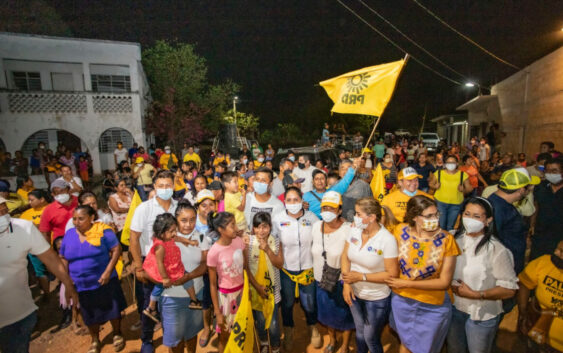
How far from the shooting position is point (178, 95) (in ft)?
76.6

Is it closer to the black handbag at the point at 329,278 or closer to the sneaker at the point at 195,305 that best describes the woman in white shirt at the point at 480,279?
the black handbag at the point at 329,278

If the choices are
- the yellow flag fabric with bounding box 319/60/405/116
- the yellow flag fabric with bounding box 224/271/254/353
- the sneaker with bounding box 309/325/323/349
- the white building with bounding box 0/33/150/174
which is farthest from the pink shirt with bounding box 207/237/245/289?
the white building with bounding box 0/33/150/174

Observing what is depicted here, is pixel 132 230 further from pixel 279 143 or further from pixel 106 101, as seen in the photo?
pixel 279 143

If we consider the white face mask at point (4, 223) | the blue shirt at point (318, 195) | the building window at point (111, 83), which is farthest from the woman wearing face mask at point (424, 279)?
the building window at point (111, 83)

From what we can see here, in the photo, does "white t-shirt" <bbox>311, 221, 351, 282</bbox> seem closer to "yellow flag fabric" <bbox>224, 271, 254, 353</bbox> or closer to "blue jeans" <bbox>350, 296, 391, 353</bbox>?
"blue jeans" <bbox>350, 296, 391, 353</bbox>

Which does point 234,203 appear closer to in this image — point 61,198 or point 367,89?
point 61,198

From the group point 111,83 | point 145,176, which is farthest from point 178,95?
point 145,176

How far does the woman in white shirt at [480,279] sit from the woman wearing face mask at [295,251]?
1.56 m

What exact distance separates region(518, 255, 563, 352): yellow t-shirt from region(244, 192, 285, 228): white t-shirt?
9.25 ft

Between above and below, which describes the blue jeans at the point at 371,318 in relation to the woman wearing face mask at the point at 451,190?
below

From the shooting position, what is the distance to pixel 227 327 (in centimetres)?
321

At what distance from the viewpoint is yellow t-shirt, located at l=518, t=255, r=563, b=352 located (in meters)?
2.64

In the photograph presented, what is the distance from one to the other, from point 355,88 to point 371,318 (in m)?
4.29

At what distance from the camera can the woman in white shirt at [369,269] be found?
Answer: 288cm
